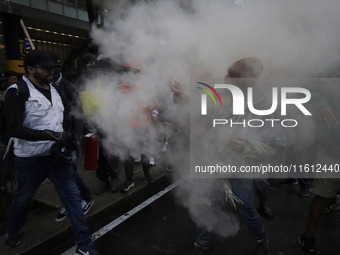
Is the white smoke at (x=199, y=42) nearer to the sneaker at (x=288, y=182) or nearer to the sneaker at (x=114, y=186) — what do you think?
the sneaker at (x=114, y=186)

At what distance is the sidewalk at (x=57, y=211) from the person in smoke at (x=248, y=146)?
64.4 inches

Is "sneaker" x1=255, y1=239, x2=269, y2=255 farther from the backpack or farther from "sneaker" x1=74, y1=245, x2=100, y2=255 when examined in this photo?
the backpack

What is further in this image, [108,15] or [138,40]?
[108,15]

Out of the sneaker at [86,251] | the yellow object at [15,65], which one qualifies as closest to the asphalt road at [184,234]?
the sneaker at [86,251]

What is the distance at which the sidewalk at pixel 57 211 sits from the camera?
2.73 meters

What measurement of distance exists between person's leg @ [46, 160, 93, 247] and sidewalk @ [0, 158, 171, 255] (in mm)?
370

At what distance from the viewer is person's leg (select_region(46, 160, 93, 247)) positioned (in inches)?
102

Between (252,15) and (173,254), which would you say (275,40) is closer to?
(252,15)

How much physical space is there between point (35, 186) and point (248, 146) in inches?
74.6

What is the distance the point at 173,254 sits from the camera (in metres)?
2.79

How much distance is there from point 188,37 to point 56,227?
94.5 inches

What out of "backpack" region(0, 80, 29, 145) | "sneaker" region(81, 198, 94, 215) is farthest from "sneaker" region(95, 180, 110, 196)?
"backpack" region(0, 80, 29, 145)

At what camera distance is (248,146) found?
2.37 meters

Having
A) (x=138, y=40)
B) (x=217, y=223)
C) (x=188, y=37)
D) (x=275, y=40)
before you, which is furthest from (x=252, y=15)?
(x=217, y=223)
